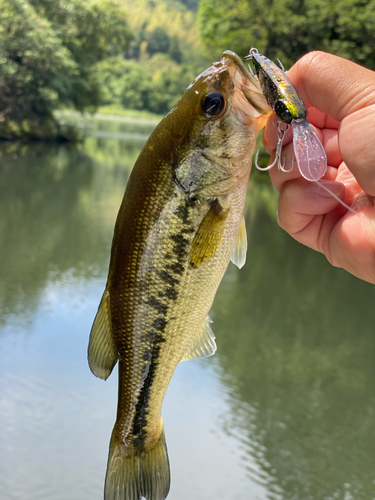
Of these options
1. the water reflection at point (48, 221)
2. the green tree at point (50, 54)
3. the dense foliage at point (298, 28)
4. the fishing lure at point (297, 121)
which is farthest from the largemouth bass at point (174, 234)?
the green tree at point (50, 54)

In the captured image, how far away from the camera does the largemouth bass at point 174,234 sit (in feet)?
5.21

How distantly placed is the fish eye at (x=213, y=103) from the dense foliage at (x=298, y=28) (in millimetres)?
21331

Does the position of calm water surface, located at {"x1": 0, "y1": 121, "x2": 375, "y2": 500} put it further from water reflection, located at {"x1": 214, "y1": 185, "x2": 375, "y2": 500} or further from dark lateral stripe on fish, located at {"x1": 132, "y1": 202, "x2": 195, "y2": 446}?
dark lateral stripe on fish, located at {"x1": 132, "y1": 202, "x2": 195, "y2": 446}

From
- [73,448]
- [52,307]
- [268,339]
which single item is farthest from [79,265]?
[73,448]

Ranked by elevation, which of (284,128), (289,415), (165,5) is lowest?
(165,5)

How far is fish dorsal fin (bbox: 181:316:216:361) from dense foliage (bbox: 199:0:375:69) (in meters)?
21.4

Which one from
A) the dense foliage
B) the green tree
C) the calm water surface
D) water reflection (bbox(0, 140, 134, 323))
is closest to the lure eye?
the calm water surface

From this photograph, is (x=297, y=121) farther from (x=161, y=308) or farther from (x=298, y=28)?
(x=298, y=28)

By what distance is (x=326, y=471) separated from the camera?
574 centimetres

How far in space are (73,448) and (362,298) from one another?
706cm

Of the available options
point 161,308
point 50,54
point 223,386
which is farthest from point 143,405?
point 50,54

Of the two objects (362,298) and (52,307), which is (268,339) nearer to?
(362,298)

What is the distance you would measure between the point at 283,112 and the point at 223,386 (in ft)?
19.7

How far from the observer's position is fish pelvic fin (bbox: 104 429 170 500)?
1699 mm
